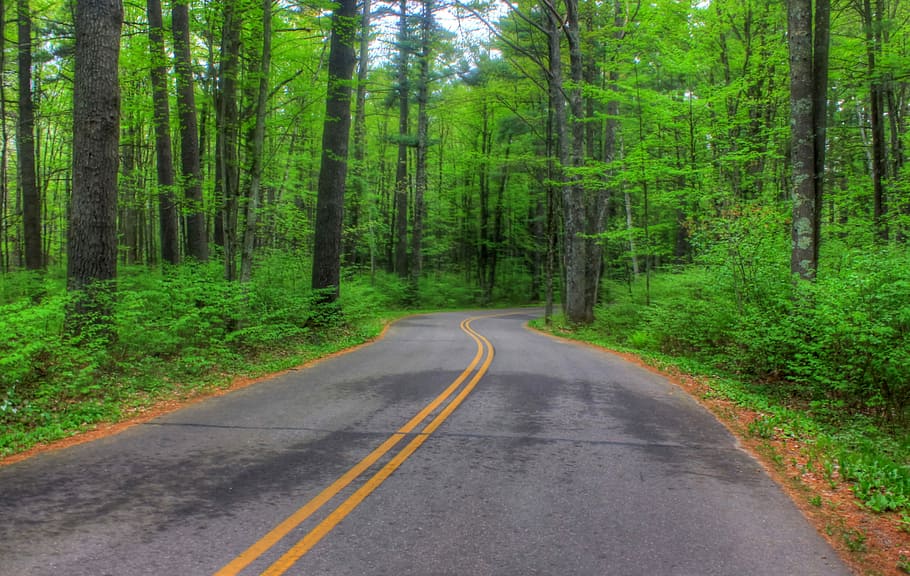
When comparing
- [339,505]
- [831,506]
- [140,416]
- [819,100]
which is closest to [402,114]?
[819,100]

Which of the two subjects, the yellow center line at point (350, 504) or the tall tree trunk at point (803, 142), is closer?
the yellow center line at point (350, 504)

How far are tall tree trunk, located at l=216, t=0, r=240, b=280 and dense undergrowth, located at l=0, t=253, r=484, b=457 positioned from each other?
126cm

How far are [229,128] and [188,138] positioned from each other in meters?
3.58

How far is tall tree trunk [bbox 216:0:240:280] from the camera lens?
1175 cm

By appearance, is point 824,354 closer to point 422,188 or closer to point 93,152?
point 93,152

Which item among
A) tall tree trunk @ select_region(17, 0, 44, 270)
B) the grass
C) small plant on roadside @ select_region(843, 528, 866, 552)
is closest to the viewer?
small plant on roadside @ select_region(843, 528, 866, 552)

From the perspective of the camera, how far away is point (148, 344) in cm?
927

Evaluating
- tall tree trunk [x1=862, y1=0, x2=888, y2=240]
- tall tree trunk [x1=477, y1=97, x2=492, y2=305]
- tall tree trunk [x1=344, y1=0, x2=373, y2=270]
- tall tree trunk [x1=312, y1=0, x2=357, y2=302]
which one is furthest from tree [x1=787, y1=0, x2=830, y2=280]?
tall tree trunk [x1=477, y1=97, x2=492, y2=305]

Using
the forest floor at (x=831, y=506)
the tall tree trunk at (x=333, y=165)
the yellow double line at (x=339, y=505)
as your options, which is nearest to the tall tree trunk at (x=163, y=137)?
the tall tree trunk at (x=333, y=165)

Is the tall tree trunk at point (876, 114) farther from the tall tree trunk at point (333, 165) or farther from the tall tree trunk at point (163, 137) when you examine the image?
the tall tree trunk at point (163, 137)

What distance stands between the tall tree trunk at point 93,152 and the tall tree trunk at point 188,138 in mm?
4578

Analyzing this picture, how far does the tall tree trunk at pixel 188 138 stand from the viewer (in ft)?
46.3

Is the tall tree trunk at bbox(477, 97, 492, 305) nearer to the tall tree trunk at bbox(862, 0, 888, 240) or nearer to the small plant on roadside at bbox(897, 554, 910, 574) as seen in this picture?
the tall tree trunk at bbox(862, 0, 888, 240)

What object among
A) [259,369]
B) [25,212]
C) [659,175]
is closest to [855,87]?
[659,175]
